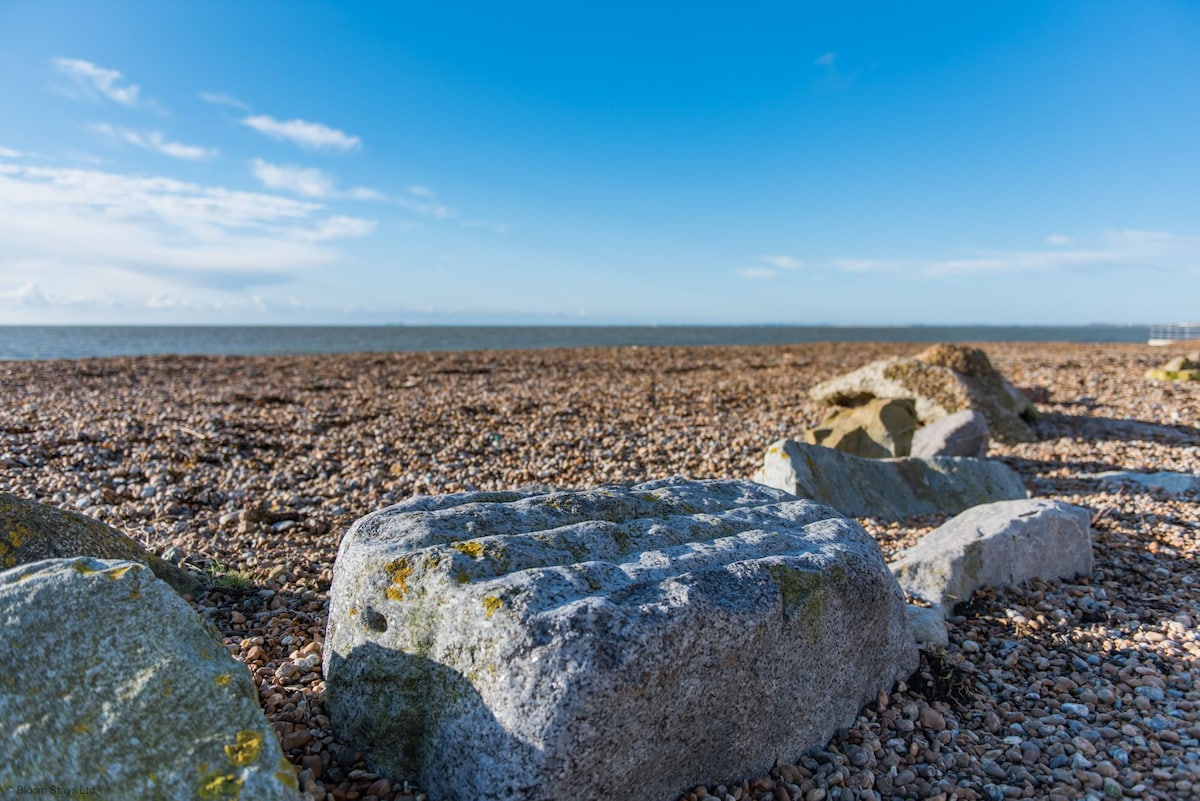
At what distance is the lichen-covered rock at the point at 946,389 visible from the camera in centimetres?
1041

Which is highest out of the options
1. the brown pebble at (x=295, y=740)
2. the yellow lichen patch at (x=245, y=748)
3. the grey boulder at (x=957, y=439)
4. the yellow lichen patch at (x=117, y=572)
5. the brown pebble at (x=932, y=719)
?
the yellow lichen patch at (x=117, y=572)

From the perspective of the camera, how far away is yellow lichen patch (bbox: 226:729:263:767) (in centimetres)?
210

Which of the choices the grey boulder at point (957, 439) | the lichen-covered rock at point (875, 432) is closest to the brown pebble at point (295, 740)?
the lichen-covered rock at point (875, 432)

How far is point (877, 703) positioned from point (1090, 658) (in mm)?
1461

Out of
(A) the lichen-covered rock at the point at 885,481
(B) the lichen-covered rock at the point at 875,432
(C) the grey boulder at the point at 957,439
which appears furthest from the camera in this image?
(C) the grey boulder at the point at 957,439

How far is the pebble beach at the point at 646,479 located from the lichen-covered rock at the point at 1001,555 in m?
0.15

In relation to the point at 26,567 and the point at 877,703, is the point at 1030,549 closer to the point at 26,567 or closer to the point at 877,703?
the point at 877,703

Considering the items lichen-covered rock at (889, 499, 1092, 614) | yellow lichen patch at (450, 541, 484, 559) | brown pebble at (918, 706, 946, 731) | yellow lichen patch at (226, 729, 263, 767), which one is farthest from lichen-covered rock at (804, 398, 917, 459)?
yellow lichen patch at (226, 729, 263, 767)

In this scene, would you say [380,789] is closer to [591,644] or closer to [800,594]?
[591,644]

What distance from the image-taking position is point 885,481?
274 inches

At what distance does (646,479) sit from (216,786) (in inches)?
243

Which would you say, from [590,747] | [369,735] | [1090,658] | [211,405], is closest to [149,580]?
[369,735]

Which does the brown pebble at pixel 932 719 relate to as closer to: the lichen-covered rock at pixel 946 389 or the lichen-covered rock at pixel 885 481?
the lichen-covered rock at pixel 885 481

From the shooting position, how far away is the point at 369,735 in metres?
2.77
